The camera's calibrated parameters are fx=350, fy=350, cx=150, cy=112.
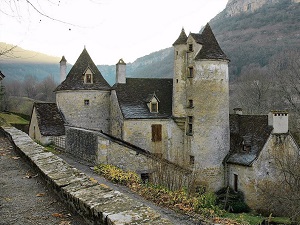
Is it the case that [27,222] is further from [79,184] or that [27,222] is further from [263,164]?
[263,164]

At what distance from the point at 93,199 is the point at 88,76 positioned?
25890mm

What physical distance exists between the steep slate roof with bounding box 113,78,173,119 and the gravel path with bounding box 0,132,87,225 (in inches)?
792

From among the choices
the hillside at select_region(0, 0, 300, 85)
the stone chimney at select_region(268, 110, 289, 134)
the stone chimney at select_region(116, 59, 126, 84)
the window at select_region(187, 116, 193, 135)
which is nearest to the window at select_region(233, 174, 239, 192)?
the stone chimney at select_region(268, 110, 289, 134)

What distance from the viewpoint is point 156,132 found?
29016 millimetres

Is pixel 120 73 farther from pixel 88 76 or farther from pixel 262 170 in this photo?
pixel 262 170

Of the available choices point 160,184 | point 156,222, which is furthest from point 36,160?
point 160,184

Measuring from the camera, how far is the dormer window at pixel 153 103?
29219 mm

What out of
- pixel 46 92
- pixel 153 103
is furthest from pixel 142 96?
pixel 46 92

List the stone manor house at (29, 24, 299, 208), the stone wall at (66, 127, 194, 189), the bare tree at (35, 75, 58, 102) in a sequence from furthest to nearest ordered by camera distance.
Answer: the bare tree at (35, 75, 58, 102), the stone manor house at (29, 24, 299, 208), the stone wall at (66, 127, 194, 189)

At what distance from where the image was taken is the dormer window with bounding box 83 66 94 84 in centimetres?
2989

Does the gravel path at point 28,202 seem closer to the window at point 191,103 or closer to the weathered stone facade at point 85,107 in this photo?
the window at point 191,103

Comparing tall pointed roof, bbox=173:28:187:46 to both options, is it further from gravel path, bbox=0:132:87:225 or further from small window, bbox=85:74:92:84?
gravel path, bbox=0:132:87:225

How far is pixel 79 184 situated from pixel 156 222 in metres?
2.05

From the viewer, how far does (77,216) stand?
16.9 feet
